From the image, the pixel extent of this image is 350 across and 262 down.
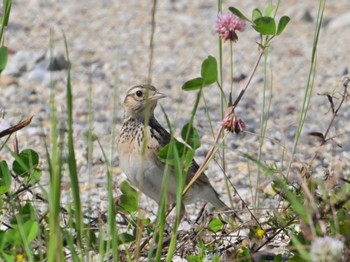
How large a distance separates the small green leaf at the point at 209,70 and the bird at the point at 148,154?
103 cm

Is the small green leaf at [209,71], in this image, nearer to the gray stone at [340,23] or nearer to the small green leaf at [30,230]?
the small green leaf at [30,230]

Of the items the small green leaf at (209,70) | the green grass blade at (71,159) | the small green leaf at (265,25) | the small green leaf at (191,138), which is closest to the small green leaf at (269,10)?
the small green leaf at (265,25)

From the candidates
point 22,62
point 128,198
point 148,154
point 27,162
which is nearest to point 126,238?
point 128,198

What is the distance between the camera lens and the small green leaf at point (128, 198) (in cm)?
393

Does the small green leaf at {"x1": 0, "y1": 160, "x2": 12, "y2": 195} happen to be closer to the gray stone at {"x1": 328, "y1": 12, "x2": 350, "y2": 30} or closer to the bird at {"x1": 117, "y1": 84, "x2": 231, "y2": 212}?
the bird at {"x1": 117, "y1": 84, "x2": 231, "y2": 212}

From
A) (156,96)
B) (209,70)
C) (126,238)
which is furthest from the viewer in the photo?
(156,96)

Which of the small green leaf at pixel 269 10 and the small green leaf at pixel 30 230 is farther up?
the small green leaf at pixel 269 10

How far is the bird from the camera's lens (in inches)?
189

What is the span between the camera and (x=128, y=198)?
12.9 feet

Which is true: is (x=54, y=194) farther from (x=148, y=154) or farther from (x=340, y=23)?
(x=340, y=23)

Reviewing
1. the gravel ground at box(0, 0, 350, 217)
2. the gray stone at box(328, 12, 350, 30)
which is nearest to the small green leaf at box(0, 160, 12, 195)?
the gravel ground at box(0, 0, 350, 217)

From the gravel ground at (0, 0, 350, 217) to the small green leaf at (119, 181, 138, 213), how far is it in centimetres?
132

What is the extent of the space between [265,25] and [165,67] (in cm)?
Answer: 514

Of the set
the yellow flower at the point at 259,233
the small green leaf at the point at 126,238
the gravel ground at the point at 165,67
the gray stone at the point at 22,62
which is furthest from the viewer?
the gray stone at the point at 22,62
